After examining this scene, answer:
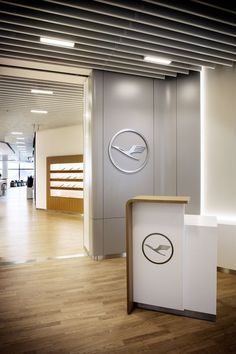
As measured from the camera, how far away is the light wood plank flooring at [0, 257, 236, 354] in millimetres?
2391

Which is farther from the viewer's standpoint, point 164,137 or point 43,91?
point 43,91

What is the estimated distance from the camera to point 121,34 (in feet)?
11.6

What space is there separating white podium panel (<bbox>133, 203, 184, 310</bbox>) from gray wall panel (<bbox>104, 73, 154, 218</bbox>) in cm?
189

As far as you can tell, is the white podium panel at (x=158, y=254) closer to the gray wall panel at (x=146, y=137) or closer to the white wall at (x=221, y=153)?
the white wall at (x=221, y=153)

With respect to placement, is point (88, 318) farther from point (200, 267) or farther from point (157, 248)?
point (200, 267)

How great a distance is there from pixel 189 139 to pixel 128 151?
3.90 feet

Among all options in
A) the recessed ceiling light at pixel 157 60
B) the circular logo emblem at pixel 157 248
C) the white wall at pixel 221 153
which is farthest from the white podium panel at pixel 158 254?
the recessed ceiling light at pixel 157 60

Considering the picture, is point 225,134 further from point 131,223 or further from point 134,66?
point 131,223

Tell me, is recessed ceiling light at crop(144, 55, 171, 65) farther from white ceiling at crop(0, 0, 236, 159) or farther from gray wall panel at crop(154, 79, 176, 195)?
gray wall panel at crop(154, 79, 176, 195)

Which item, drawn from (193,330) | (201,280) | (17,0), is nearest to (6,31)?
(17,0)

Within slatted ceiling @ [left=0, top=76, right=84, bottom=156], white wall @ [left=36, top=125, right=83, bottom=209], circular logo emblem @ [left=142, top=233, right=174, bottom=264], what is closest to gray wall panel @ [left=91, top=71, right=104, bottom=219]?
slatted ceiling @ [left=0, top=76, right=84, bottom=156]

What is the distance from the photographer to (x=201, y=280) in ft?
9.32

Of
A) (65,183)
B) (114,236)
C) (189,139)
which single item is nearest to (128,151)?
(189,139)

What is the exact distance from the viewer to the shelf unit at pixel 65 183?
10.5 metres
